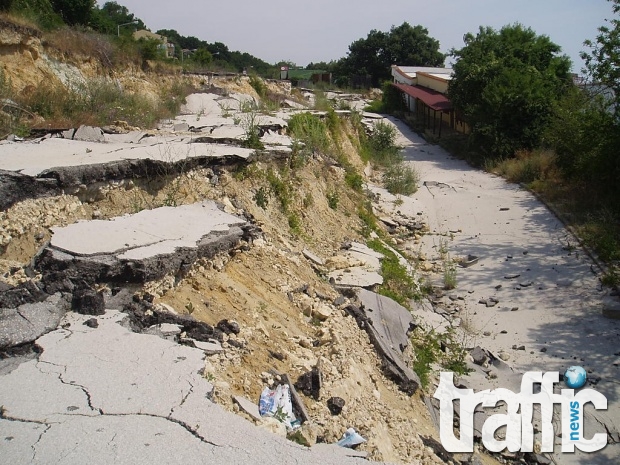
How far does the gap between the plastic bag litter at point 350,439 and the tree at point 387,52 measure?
53202 millimetres

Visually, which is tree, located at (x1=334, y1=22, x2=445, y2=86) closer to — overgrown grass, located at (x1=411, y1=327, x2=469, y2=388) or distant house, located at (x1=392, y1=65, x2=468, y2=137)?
distant house, located at (x1=392, y1=65, x2=468, y2=137)

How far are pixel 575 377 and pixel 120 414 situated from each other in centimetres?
583

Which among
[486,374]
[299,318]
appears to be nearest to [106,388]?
[299,318]

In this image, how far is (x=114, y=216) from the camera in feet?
20.1

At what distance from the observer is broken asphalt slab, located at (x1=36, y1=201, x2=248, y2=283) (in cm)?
479

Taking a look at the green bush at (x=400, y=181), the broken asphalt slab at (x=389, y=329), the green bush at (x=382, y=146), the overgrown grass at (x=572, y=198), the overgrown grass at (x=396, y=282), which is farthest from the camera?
the green bush at (x=382, y=146)

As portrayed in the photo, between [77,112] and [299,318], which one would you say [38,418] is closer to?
[299,318]

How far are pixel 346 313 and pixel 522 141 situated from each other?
Answer: 16902mm

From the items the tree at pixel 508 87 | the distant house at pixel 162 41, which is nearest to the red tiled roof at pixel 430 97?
the tree at pixel 508 87

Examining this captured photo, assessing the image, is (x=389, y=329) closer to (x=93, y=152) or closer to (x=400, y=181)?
(x=93, y=152)

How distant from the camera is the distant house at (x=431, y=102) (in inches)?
1091

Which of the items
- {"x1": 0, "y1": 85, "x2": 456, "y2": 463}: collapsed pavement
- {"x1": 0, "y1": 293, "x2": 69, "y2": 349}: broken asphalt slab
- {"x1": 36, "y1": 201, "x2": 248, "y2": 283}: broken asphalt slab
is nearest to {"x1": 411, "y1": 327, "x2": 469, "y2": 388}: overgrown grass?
{"x1": 0, "y1": 85, "x2": 456, "y2": 463}: collapsed pavement

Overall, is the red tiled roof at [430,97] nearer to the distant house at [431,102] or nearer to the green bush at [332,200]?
the distant house at [431,102]

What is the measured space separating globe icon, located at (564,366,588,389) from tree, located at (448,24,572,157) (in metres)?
14.8
